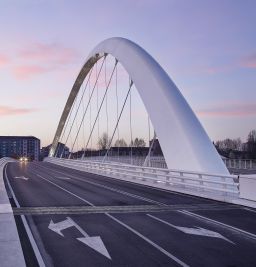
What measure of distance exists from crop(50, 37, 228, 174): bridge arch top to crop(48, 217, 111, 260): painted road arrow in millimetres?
11879

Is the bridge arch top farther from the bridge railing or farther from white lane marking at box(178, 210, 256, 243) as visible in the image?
white lane marking at box(178, 210, 256, 243)

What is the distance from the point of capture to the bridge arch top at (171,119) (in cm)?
2434

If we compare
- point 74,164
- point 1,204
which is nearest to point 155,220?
point 1,204

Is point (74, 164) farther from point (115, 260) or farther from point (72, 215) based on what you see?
point (115, 260)

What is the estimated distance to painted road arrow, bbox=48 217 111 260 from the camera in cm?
984

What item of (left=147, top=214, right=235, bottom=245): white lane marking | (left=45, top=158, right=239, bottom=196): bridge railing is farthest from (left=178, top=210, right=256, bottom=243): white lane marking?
(left=45, top=158, right=239, bottom=196): bridge railing

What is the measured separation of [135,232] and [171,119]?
15.3 m

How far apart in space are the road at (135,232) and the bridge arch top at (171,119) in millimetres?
5435

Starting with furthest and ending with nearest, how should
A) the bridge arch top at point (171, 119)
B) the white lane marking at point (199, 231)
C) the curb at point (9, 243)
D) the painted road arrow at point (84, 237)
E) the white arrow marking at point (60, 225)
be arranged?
the bridge arch top at point (171, 119), the white arrow marking at point (60, 225), the white lane marking at point (199, 231), the painted road arrow at point (84, 237), the curb at point (9, 243)

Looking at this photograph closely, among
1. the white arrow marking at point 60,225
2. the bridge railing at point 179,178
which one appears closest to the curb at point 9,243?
the white arrow marking at point 60,225

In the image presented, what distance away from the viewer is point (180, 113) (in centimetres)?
2639

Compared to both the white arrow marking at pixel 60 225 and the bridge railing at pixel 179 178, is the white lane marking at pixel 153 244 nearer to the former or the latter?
the white arrow marking at pixel 60 225

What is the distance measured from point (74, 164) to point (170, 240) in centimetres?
4722

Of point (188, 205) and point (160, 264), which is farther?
point (188, 205)
